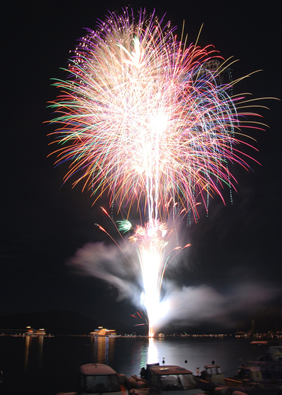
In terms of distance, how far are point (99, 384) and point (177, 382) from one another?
3.33m

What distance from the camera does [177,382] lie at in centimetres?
1305

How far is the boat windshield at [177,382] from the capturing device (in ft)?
42.0

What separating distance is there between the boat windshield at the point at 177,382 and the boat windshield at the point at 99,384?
2.00 meters

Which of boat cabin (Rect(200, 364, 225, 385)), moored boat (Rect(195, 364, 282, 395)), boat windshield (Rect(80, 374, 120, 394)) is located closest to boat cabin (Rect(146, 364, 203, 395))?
boat windshield (Rect(80, 374, 120, 394))

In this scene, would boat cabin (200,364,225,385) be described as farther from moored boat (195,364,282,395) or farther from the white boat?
the white boat

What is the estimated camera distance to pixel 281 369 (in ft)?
59.0

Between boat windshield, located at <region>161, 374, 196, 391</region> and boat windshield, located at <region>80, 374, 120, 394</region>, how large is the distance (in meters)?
2.00

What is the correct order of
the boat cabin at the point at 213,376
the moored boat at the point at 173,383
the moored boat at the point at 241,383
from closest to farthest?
the moored boat at the point at 173,383 → the moored boat at the point at 241,383 → the boat cabin at the point at 213,376

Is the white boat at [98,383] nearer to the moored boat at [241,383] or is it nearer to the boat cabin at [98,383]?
the boat cabin at [98,383]

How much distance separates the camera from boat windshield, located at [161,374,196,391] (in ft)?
42.0

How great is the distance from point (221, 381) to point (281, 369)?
3650 millimetres

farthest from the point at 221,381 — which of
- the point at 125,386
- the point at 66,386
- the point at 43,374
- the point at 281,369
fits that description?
the point at 43,374

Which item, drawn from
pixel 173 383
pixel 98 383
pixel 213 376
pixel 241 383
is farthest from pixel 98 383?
pixel 241 383

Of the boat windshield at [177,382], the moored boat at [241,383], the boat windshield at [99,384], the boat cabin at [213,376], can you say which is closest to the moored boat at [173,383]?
the boat windshield at [177,382]
